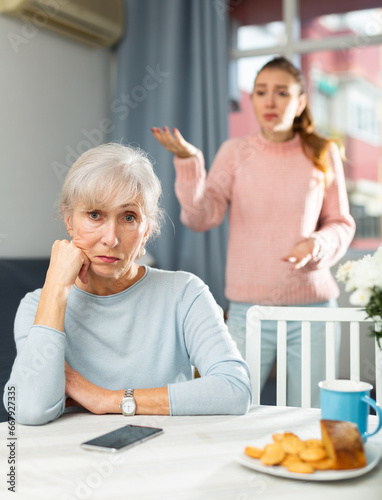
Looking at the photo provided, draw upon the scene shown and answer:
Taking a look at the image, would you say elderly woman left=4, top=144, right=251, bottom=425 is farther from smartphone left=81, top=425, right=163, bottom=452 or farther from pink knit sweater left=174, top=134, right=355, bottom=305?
pink knit sweater left=174, top=134, right=355, bottom=305

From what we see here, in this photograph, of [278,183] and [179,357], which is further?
[278,183]

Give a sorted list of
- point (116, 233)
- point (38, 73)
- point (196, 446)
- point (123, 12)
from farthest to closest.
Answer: point (123, 12) < point (38, 73) < point (116, 233) < point (196, 446)

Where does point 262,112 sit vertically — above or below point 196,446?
above

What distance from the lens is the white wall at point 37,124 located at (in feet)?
9.03

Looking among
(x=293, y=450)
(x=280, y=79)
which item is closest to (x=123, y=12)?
(x=280, y=79)

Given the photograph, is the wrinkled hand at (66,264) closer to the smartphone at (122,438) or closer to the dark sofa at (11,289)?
the smartphone at (122,438)

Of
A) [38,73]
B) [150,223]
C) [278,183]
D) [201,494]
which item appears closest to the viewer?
[201,494]

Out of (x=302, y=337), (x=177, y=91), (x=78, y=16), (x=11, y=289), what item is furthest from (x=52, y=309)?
(x=177, y=91)

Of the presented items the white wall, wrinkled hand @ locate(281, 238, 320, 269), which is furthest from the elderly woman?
the white wall

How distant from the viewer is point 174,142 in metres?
1.82

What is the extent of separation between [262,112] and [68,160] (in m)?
1.39

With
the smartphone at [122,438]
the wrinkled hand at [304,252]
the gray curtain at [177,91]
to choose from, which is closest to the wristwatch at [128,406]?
the smartphone at [122,438]

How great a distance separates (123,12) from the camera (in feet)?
10.9

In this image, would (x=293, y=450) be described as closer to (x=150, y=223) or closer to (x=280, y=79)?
(x=150, y=223)
